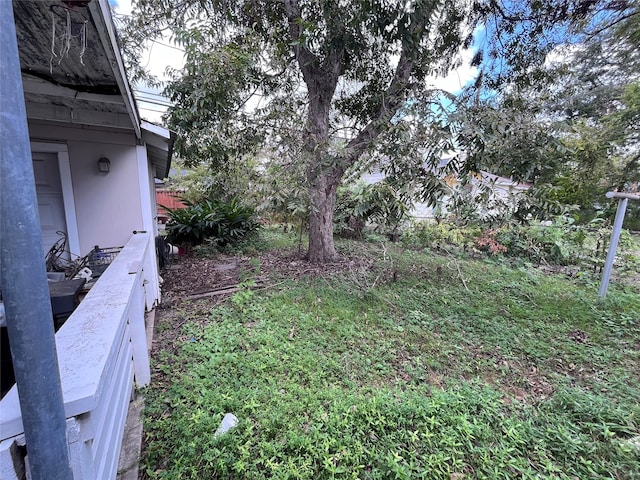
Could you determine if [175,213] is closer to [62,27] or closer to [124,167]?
[124,167]

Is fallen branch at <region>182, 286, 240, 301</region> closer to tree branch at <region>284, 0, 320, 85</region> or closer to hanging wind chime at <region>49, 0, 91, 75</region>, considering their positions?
hanging wind chime at <region>49, 0, 91, 75</region>

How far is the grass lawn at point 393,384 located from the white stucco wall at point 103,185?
4.05ft

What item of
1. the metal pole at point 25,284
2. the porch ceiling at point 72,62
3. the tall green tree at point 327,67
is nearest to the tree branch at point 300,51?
the tall green tree at point 327,67

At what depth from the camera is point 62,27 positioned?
152cm

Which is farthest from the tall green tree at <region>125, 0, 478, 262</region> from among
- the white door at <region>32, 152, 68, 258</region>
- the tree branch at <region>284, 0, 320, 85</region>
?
the white door at <region>32, 152, 68, 258</region>

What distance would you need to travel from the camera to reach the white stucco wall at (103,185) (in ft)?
11.2

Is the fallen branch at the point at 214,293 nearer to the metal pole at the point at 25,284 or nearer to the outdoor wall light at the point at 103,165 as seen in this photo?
the outdoor wall light at the point at 103,165

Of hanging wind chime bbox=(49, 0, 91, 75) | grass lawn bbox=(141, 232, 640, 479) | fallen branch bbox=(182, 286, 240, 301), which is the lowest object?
grass lawn bbox=(141, 232, 640, 479)

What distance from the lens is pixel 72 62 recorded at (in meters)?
2.00

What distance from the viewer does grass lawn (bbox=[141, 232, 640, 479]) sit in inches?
71.6

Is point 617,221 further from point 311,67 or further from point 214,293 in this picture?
point 214,293

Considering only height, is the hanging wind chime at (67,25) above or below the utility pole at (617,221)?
above

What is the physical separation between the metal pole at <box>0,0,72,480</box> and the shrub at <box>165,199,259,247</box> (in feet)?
20.6

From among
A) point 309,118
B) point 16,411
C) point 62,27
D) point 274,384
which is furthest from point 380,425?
point 309,118
